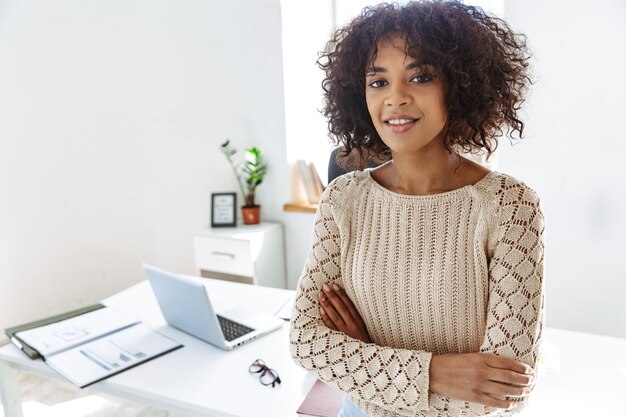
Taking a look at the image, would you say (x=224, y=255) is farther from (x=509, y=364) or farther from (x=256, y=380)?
(x=509, y=364)

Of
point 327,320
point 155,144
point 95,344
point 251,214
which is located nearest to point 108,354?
point 95,344

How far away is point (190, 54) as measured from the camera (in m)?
3.09

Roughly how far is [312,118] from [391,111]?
2.34m

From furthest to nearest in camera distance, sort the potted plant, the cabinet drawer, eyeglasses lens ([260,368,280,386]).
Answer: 1. the potted plant
2. the cabinet drawer
3. eyeglasses lens ([260,368,280,386])

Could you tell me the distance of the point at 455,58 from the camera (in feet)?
3.07

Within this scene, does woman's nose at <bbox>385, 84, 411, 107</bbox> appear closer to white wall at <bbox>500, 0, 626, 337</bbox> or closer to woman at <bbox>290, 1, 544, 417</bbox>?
woman at <bbox>290, 1, 544, 417</bbox>

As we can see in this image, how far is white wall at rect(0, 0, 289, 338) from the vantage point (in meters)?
3.04

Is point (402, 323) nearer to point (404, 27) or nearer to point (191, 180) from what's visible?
point (404, 27)

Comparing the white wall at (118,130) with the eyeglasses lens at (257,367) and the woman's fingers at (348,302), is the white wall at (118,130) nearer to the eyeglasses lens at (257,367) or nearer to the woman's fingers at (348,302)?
the eyeglasses lens at (257,367)

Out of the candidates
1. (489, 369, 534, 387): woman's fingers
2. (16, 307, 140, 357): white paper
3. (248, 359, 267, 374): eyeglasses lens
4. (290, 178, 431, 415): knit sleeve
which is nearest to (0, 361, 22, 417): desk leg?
(16, 307, 140, 357): white paper

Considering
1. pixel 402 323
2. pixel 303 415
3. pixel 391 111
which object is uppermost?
pixel 391 111

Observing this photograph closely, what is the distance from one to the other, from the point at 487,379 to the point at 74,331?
133 cm

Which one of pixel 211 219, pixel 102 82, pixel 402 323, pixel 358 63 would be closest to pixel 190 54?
pixel 102 82

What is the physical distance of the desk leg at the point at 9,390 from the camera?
1610mm
